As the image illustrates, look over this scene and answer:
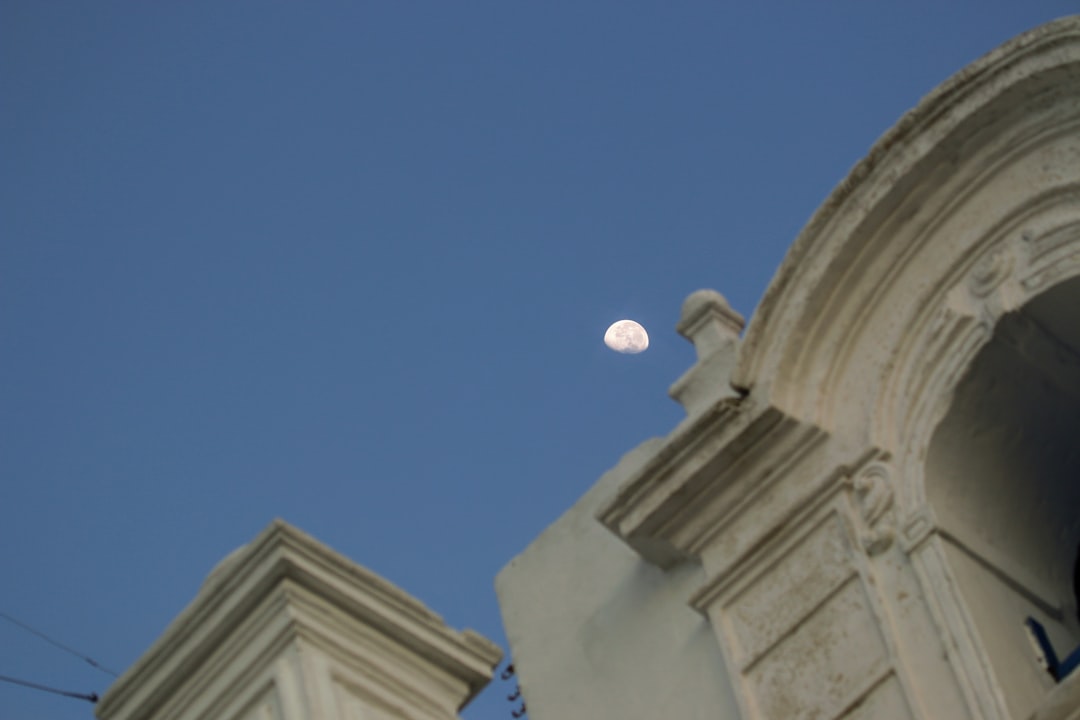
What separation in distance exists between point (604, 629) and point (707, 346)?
147 cm

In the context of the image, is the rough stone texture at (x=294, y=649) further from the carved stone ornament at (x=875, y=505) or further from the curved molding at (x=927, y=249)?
the curved molding at (x=927, y=249)

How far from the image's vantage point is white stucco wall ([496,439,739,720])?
9781mm

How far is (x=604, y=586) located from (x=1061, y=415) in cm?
235

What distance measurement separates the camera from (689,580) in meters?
10.0

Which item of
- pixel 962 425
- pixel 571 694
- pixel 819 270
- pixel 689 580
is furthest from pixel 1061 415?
pixel 571 694

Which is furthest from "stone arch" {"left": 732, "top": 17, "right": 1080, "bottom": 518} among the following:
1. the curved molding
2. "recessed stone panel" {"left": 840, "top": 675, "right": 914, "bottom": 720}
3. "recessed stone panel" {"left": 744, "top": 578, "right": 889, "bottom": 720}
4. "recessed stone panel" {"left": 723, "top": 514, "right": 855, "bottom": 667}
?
"recessed stone panel" {"left": 840, "top": 675, "right": 914, "bottom": 720}

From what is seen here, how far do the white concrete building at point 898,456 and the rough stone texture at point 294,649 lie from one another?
6.39 feet

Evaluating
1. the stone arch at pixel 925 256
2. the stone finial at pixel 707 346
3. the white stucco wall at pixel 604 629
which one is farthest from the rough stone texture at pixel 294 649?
the stone finial at pixel 707 346

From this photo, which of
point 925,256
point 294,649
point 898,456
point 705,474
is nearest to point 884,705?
point 898,456

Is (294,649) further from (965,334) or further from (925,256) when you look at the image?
(925,256)

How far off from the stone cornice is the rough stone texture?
2.32m

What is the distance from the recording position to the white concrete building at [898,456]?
345 inches

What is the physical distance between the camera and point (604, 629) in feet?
34.1

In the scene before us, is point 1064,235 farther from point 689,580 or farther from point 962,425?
point 689,580
